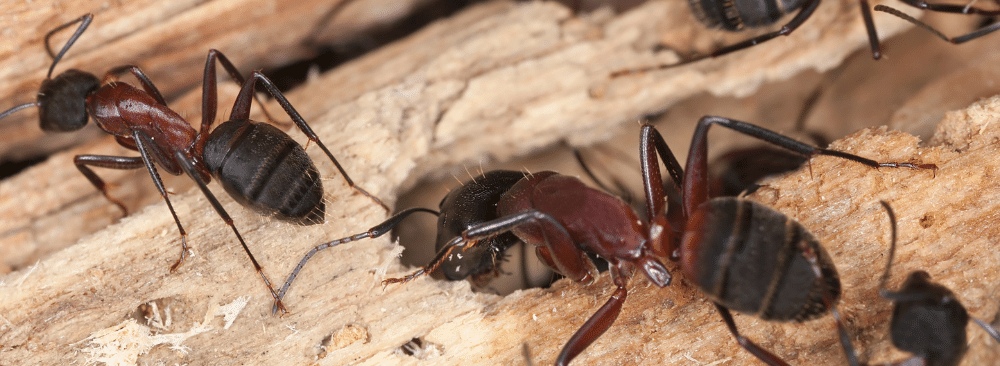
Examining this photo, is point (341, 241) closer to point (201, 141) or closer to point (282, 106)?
point (282, 106)

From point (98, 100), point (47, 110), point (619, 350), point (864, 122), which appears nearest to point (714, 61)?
point (864, 122)

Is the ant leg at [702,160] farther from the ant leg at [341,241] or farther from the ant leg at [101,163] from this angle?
the ant leg at [101,163]

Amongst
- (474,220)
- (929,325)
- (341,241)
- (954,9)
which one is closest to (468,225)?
(474,220)

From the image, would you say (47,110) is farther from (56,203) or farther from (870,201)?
(870,201)

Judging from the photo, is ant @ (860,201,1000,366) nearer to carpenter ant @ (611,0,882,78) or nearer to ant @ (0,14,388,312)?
carpenter ant @ (611,0,882,78)

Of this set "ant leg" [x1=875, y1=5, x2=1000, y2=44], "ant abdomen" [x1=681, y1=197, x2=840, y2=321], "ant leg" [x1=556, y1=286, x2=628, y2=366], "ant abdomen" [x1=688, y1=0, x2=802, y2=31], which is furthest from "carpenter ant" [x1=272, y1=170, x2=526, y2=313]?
"ant leg" [x1=875, y1=5, x2=1000, y2=44]
